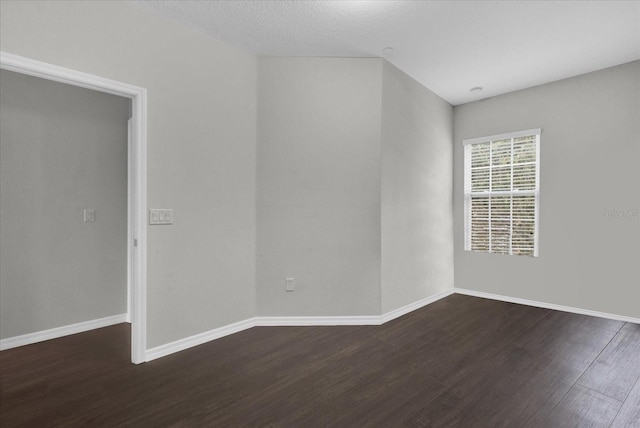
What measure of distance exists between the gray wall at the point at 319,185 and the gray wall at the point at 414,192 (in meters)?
0.19

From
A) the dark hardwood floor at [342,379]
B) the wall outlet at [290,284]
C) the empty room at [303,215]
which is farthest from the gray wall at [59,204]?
the wall outlet at [290,284]

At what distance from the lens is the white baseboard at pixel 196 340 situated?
253 centimetres

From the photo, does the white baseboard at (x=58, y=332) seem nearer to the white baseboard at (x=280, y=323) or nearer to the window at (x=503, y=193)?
the white baseboard at (x=280, y=323)

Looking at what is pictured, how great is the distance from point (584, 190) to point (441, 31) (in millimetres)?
2494

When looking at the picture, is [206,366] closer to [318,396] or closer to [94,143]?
[318,396]

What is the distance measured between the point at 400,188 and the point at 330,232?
98 centimetres

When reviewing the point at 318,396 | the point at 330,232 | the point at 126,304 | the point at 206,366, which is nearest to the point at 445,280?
the point at 330,232

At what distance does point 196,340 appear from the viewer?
2.78m

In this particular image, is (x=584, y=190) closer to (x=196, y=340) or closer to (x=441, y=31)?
(x=441, y=31)

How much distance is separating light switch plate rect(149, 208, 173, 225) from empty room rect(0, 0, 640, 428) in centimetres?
1

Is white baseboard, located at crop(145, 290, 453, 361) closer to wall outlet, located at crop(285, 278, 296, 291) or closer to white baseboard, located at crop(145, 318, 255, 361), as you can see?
white baseboard, located at crop(145, 318, 255, 361)

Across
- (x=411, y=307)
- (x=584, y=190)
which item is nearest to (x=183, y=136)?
(x=411, y=307)

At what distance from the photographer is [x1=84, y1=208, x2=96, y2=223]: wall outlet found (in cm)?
316

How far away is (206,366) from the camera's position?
2387 mm
